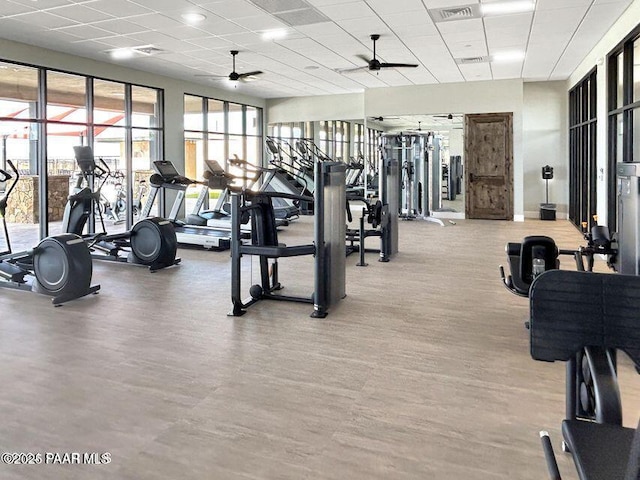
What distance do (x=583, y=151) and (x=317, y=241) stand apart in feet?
23.7

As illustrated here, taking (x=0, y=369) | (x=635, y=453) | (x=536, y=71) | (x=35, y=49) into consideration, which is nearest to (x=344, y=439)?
(x=635, y=453)

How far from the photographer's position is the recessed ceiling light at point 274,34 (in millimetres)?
7228

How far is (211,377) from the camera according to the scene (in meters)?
3.34

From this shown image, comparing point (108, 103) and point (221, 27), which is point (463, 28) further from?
point (108, 103)

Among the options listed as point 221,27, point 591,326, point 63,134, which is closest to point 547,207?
point 221,27

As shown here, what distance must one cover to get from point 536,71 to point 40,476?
36.8 ft

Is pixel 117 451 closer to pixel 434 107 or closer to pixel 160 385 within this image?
pixel 160 385

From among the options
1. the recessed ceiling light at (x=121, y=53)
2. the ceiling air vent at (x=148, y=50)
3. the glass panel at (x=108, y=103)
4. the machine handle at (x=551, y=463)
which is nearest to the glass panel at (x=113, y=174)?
the glass panel at (x=108, y=103)

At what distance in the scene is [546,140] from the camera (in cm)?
1249

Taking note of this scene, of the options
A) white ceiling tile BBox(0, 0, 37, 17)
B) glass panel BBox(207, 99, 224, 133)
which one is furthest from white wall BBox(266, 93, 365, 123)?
white ceiling tile BBox(0, 0, 37, 17)

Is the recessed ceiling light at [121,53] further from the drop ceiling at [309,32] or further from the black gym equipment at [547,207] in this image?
the black gym equipment at [547,207]

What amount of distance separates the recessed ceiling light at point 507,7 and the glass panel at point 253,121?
884 cm

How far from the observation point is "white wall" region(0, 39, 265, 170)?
7.98m

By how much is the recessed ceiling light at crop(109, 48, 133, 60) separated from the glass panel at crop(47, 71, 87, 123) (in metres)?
0.78
